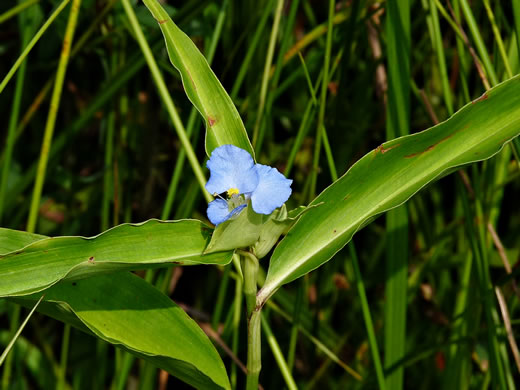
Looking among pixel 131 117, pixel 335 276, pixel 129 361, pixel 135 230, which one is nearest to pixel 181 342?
pixel 135 230

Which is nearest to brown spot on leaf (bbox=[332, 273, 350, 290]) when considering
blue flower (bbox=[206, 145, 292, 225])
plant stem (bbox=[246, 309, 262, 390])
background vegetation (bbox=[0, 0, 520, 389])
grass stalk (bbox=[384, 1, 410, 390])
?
background vegetation (bbox=[0, 0, 520, 389])

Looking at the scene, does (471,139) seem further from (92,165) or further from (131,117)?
(92,165)

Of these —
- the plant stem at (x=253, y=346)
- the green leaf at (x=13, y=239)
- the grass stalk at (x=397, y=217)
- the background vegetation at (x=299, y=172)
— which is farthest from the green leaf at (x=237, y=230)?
the grass stalk at (x=397, y=217)

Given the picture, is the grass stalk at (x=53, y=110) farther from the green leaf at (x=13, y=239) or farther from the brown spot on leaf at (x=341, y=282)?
the brown spot on leaf at (x=341, y=282)

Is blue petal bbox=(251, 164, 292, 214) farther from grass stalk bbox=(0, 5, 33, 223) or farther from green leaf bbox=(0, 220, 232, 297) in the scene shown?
grass stalk bbox=(0, 5, 33, 223)

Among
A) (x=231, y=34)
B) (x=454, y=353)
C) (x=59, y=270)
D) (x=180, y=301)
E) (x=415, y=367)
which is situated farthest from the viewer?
(x=180, y=301)

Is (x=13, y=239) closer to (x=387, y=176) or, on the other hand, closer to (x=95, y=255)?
(x=95, y=255)

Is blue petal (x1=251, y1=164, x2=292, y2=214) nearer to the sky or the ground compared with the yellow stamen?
nearer to the ground

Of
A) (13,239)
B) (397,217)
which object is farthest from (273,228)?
(397,217)
